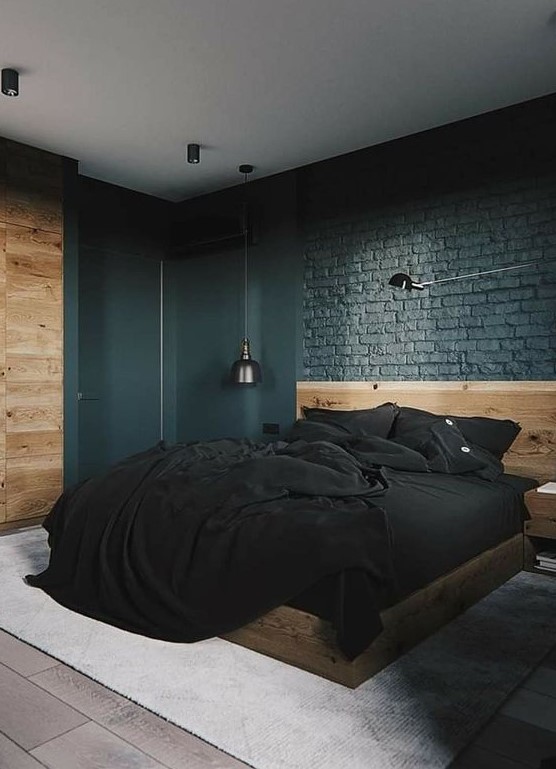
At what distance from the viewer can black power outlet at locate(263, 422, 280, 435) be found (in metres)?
5.33

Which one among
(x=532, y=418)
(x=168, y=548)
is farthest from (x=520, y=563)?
(x=168, y=548)

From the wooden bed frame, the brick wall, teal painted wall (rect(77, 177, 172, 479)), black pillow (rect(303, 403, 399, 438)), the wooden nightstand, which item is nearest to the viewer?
the wooden bed frame

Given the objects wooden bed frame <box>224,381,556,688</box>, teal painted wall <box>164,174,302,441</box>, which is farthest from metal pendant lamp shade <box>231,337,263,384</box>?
wooden bed frame <box>224,381,556,688</box>

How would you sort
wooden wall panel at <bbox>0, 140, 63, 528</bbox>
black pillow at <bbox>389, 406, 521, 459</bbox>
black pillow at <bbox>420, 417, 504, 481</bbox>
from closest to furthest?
black pillow at <bbox>420, 417, 504, 481</bbox> < black pillow at <bbox>389, 406, 521, 459</bbox> < wooden wall panel at <bbox>0, 140, 63, 528</bbox>

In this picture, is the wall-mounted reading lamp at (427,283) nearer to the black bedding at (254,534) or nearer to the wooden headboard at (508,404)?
the wooden headboard at (508,404)

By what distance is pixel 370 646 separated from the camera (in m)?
2.20

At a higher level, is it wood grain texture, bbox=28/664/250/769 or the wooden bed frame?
the wooden bed frame

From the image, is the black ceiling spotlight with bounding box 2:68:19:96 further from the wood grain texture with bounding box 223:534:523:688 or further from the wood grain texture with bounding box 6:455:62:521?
the wood grain texture with bounding box 223:534:523:688

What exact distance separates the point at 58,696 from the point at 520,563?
8.10 feet

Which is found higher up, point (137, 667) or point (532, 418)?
point (532, 418)

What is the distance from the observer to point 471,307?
14.0 feet

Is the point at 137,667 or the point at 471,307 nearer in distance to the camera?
the point at 137,667

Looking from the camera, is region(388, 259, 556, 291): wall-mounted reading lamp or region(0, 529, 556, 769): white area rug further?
region(388, 259, 556, 291): wall-mounted reading lamp

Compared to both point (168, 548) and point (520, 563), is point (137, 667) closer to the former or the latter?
point (168, 548)
